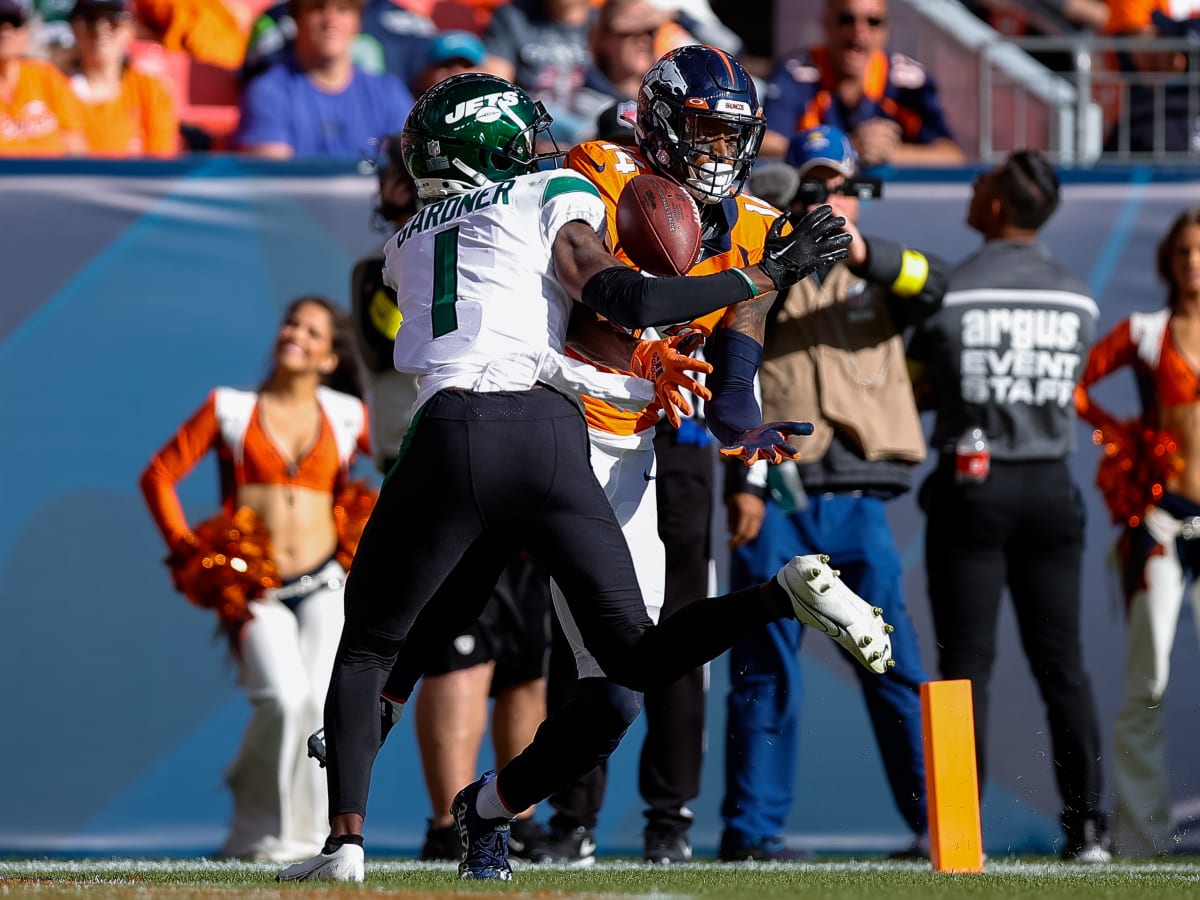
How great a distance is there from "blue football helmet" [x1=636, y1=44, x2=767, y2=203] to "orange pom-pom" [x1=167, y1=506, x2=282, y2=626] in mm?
2359

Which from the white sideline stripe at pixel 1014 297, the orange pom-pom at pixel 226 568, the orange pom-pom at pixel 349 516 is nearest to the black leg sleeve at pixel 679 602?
the white sideline stripe at pixel 1014 297

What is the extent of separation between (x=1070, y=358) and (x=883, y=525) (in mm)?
883

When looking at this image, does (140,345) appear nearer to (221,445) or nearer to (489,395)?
(221,445)

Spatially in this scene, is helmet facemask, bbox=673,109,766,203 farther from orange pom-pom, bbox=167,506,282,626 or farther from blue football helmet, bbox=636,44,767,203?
orange pom-pom, bbox=167,506,282,626

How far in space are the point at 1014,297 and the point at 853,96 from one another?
2207mm

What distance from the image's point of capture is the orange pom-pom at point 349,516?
22.2 feet

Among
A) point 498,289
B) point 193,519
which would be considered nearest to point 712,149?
point 498,289

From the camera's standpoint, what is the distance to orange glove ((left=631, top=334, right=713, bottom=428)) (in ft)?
14.0

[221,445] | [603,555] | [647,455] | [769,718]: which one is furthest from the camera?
[221,445]

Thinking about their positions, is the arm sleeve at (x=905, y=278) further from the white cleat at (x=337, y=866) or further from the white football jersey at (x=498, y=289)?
the white cleat at (x=337, y=866)

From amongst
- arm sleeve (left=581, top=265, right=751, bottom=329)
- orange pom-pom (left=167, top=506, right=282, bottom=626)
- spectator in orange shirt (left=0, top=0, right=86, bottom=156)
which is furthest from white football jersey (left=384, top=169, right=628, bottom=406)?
spectator in orange shirt (left=0, top=0, right=86, bottom=156)

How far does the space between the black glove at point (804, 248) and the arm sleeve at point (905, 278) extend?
1668 millimetres

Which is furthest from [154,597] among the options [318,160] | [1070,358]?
[1070,358]

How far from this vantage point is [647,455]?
4.89 metres
